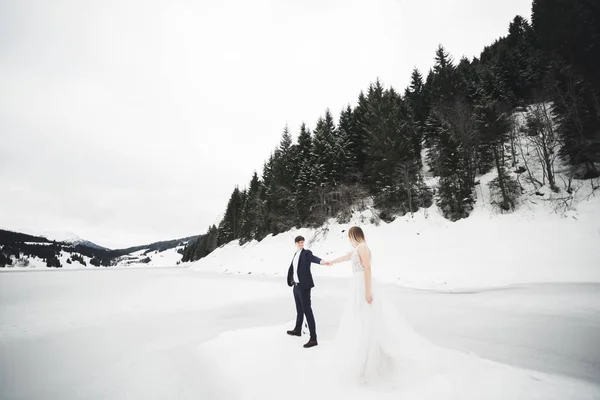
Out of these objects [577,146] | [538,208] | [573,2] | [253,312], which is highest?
[573,2]

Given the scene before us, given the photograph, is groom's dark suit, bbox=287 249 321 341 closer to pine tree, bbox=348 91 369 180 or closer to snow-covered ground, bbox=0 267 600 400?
snow-covered ground, bbox=0 267 600 400

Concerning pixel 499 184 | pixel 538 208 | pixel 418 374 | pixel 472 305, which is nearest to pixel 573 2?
pixel 499 184

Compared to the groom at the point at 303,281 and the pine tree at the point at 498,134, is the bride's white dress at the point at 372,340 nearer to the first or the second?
the groom at the point at 303,281

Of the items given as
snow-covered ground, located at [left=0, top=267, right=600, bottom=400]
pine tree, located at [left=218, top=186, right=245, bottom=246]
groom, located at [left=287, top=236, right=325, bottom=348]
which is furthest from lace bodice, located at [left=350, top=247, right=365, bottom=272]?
pine tree, located at [left=218, top=186, right=245, bottom=246]

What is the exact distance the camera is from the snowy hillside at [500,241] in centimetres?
1095

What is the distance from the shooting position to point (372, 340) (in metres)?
3.31

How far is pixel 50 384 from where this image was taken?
3.60 meters

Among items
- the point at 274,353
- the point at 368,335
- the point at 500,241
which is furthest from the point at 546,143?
the point at 274,353

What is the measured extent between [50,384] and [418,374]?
5.05m

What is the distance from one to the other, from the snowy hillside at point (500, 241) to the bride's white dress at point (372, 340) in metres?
8.56

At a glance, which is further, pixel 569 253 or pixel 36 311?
pixel 569 253

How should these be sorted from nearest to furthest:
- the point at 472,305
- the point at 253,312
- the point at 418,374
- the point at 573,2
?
the point at 418,374
the point at 472,305
the point at 253,312
the point at 573,2

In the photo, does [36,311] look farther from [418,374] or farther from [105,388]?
[418,374]

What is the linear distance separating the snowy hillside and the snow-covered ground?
293 centimetres
